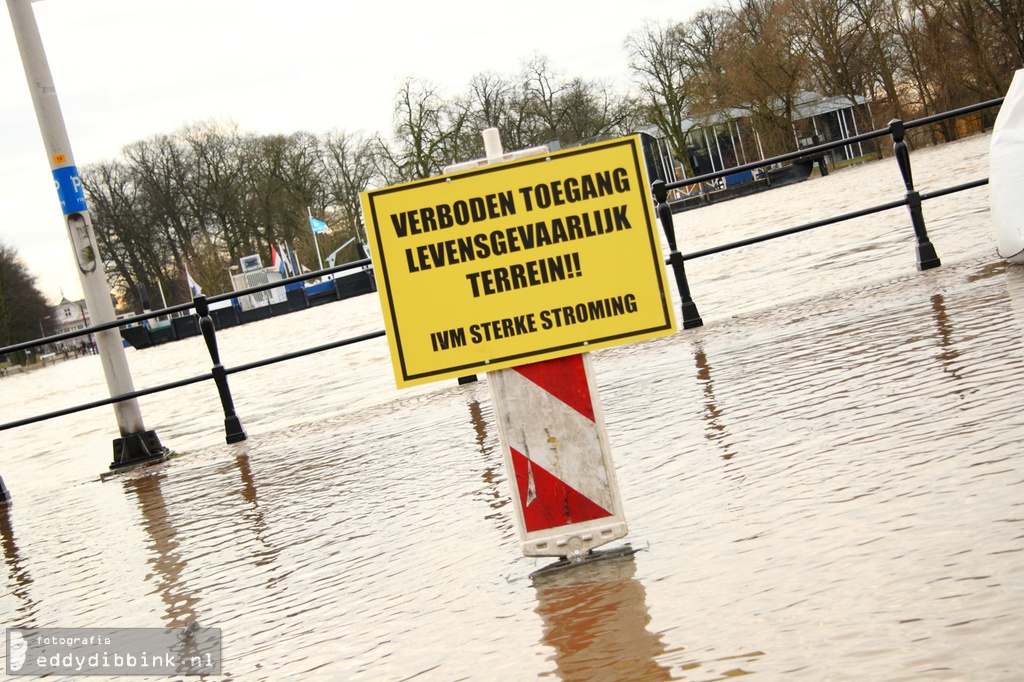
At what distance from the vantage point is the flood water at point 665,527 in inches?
119

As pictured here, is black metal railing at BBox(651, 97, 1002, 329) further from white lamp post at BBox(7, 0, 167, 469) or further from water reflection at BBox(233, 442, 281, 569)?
white lamp post at BBox(7, 0, 167, 469)

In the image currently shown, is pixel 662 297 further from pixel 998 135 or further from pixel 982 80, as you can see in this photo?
pixel 982 80

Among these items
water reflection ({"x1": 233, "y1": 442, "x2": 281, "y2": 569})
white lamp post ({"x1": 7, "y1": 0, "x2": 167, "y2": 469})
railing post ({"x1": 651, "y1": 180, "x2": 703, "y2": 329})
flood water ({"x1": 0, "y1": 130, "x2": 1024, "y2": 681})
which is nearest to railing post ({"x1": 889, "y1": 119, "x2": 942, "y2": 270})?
flood water ({"x1": 0, "y1": 130, "x2": 1024, "y2": 681})

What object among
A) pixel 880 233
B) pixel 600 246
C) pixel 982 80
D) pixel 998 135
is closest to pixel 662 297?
pixel 600 246

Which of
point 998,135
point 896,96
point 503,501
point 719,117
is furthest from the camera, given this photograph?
point 719,117

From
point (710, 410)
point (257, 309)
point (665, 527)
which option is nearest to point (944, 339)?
point (710, 410)

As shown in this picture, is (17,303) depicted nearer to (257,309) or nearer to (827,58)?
(257,309)

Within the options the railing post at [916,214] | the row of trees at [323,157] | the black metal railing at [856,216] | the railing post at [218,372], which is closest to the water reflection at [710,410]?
the black metal railing at [856,216]

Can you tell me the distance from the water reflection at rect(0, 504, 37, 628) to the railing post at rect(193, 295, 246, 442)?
1822 mm

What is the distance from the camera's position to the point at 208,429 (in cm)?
1190

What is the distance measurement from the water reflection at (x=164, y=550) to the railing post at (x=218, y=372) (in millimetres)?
791

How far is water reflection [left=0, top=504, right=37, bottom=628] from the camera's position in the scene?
Answer: 4.90 meters

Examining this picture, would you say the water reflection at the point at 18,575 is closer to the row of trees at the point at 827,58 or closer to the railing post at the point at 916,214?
the railing post at the point at 916,214

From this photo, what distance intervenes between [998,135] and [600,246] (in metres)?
5.60
